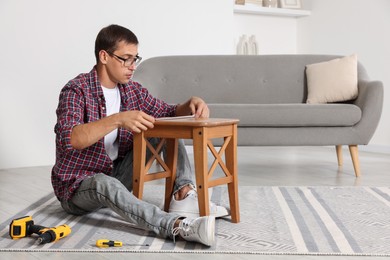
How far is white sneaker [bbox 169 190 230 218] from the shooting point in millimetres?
2197

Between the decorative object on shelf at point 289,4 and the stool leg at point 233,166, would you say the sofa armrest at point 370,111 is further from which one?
the decorative object on shelf at point 289,4

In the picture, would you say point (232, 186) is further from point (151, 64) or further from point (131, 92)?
point (151, 64)

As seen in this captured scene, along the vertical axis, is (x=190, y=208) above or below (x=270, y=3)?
below

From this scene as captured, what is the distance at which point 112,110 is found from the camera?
2.32 m

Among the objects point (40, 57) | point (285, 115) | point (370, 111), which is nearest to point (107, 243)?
point (285, 115)

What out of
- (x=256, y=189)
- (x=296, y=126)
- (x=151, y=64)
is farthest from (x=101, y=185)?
(x=151, y=64)

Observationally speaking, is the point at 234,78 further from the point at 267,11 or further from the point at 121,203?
the point at 121,203

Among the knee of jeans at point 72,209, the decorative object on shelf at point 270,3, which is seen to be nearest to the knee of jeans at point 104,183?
the knee of jeans at point 72,209

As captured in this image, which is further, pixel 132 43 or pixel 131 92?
pixel 131 92

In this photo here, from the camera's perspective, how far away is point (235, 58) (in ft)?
13.5

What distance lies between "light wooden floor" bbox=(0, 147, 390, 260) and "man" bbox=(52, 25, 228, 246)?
188 mm

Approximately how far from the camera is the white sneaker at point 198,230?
1.83 metres

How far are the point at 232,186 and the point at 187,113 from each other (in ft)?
1.22

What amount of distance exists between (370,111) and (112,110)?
1.76 m
